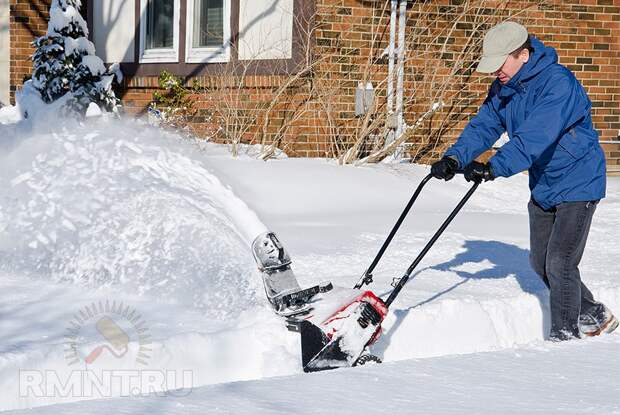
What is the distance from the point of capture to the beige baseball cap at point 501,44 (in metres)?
5.31

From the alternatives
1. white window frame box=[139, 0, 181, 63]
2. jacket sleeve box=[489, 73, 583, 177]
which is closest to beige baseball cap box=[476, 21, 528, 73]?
jacket sleeve box=[489, 73, 583, 177]

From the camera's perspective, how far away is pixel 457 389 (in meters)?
4.27

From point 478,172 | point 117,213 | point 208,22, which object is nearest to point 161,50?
point 208,22

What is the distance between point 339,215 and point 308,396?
587 centimetres

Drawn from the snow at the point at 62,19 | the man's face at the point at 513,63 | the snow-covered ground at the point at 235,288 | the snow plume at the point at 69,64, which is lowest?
the snow-covered ground at the point at 235,288

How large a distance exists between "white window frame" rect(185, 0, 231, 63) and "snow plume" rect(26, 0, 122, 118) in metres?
1.04

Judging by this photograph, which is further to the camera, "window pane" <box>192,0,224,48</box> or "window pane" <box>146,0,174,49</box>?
"window pane" <box>146,0,174,49</box>

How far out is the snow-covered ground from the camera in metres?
4.27

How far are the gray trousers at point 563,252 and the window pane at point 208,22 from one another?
332 inches

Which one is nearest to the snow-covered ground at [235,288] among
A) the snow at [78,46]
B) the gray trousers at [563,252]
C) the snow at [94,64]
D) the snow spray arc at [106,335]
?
the snow spray arc at [106,335]

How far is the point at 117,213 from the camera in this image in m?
7.66

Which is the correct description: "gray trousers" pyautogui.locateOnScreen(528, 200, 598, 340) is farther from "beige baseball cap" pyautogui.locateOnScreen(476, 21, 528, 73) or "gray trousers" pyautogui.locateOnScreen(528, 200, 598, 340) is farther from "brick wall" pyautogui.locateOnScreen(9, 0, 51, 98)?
"brick wall" pyautogui.locateOnScreen(9, 0, 51, 98)

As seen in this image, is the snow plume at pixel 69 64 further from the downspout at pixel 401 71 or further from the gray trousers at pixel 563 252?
the gray trousers at pixel 563 252

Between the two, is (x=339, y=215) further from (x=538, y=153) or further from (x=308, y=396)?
(x=308, y=396)
